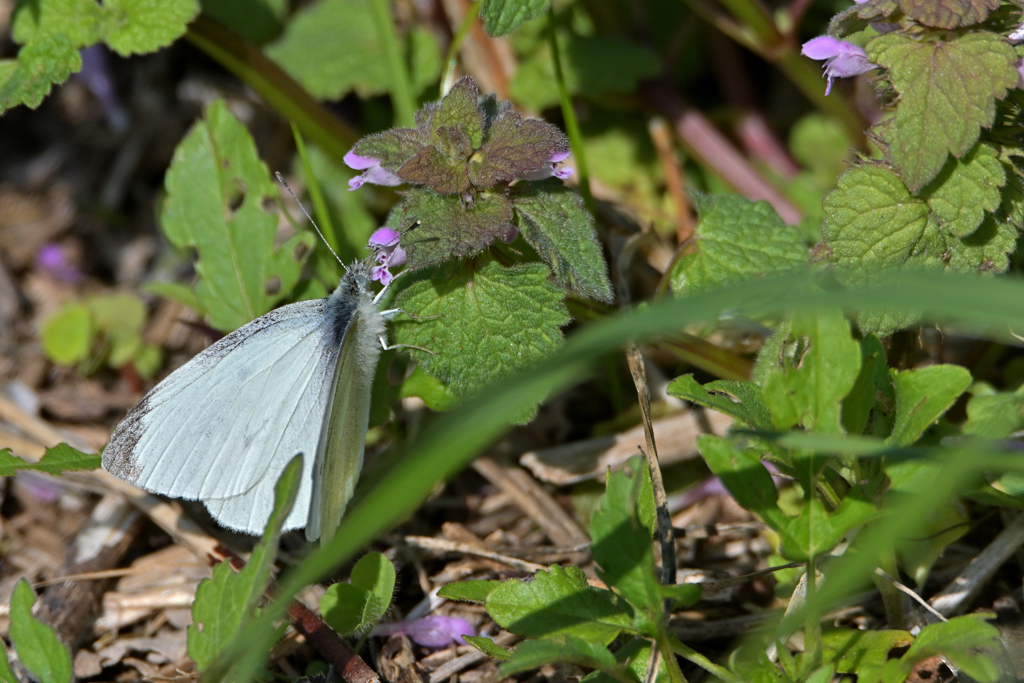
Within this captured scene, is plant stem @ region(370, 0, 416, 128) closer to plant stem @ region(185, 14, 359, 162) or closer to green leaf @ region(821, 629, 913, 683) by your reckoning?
plant stem @ region(185, 14, 359, 162)

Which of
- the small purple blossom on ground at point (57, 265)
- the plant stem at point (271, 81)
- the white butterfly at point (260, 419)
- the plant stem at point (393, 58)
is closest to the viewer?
the white butterfly at point (260, 419)

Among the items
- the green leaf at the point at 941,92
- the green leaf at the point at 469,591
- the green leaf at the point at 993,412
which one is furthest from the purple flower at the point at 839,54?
the green leaf at the point at 469,591

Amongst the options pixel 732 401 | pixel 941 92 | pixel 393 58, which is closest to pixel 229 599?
pixel 732 401

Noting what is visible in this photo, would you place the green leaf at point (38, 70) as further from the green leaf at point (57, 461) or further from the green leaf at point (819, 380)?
the green leaf at point (819, 380)

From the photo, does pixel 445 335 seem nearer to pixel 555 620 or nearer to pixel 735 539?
pixel 555 620

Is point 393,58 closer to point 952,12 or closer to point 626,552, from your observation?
point 952,12

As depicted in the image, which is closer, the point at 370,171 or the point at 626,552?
the point at 626,552
